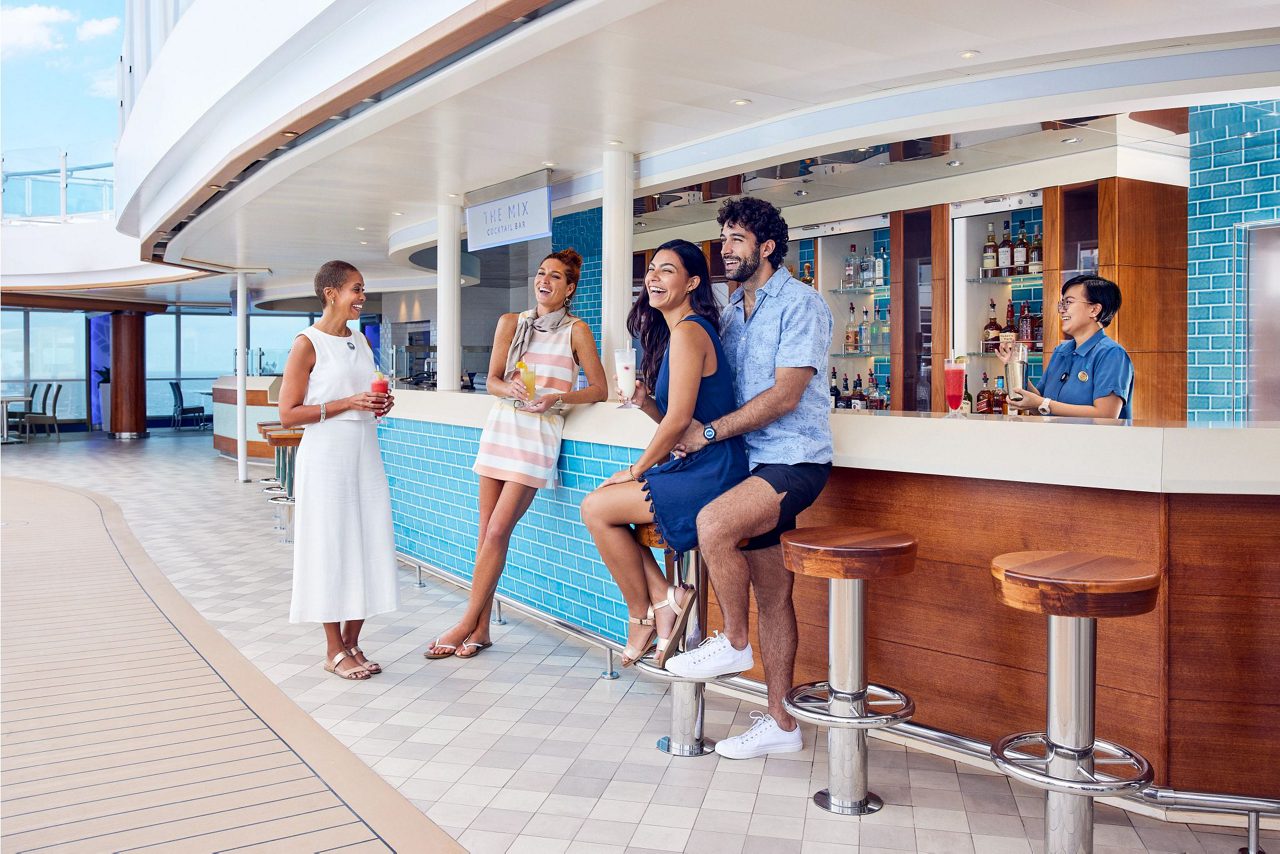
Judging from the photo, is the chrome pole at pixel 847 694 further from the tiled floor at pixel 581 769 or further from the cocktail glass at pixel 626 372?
the cocktail glass at pixel 626 372

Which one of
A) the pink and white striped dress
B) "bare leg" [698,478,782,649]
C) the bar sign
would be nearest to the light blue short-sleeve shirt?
"bare leg" [698,478,782,649]

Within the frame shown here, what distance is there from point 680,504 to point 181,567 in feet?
16.1

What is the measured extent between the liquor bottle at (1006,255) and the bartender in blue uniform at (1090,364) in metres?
1.89

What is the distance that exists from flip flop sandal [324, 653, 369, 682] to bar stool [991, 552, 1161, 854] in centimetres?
267

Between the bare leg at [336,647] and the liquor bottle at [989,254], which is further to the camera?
the liquor bottle at [989,254]

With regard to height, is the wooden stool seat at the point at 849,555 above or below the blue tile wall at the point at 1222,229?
below

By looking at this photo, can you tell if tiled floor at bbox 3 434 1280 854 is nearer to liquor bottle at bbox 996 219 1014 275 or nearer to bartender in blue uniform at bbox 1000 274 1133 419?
bartender in blue uniform at bbox 1000 274 1133 419

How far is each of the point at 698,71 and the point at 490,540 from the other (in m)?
2.27

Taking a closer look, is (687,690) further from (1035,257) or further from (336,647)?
(1035,257)

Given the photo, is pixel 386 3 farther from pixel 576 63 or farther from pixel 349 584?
pixel 349 584

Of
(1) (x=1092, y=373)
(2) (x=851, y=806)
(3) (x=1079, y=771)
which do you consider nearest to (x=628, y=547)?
(2) (x=851, y=806)

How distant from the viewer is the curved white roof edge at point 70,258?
14.8 m

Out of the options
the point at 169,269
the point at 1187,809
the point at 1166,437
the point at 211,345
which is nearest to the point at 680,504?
the point at 1166,437

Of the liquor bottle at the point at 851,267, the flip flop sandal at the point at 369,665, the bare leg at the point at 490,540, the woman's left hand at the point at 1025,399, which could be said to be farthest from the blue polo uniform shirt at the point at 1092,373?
the flip flop sandal at the point at 369,665
